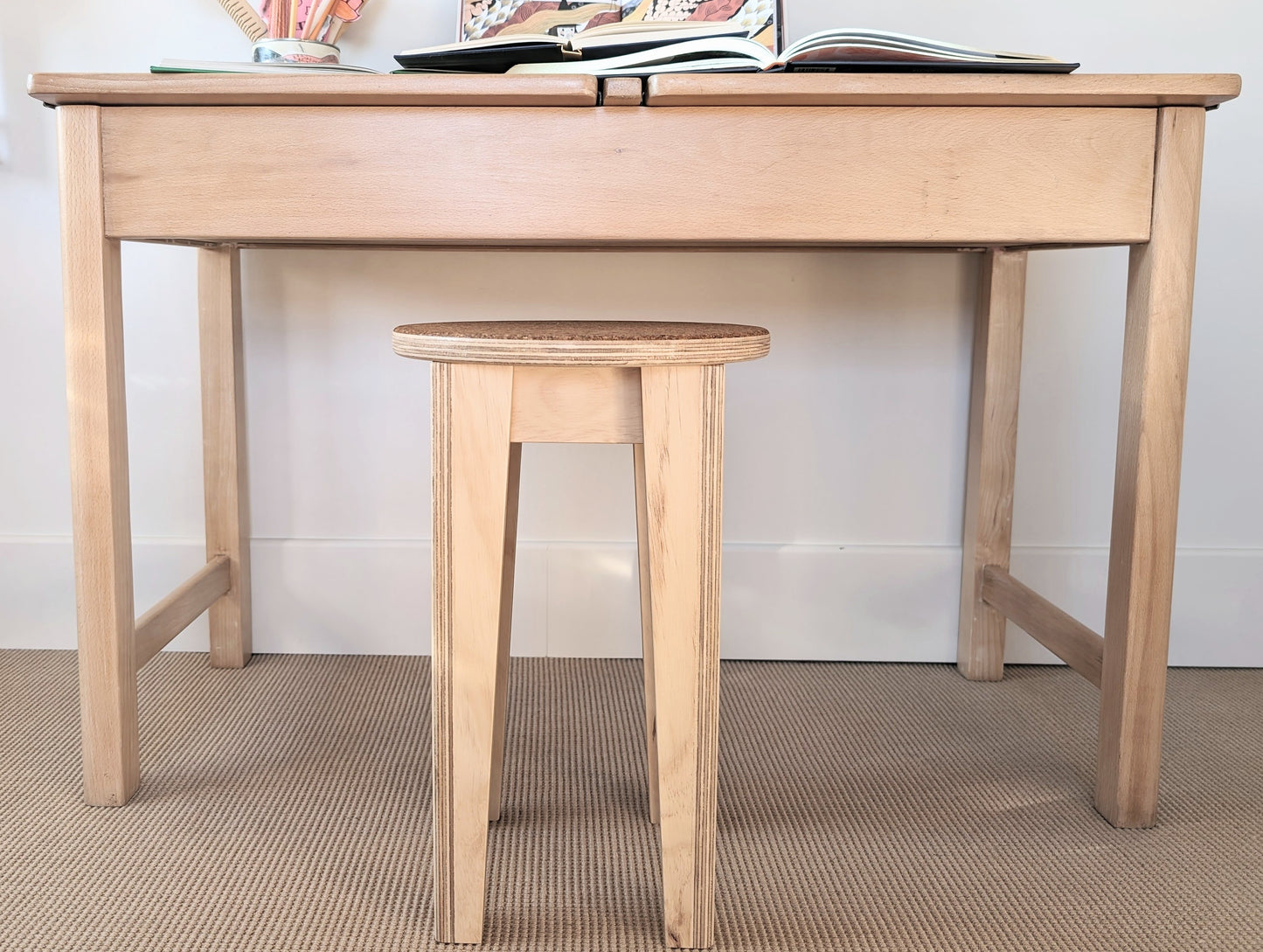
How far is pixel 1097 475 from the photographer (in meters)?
1.60

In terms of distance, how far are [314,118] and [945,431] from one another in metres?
0.99

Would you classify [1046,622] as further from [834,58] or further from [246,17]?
[246,17]

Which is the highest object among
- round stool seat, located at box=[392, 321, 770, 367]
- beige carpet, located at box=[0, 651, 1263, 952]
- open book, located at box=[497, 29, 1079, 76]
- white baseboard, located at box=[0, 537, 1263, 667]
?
open book, located at box=[497, 29, 1079, 76]

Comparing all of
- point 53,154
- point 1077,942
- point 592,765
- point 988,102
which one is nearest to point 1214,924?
point 1077,942

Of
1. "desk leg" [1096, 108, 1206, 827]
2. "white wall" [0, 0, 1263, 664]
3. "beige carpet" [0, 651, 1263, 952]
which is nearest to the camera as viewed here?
"beige carpet" [0, 651, 1263, 952]

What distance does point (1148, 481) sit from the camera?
Answer: 1.09m

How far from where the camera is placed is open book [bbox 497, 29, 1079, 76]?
3.24ft

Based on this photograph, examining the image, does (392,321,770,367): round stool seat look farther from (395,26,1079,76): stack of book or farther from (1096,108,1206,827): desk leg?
(1096,108,1206,827): desk leg

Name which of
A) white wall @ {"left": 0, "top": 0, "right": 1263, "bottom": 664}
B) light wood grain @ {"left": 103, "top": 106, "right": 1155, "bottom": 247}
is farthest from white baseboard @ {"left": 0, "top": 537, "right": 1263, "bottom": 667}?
light wood grain @ {"left": 103, "top": 106, "right": 1155, "bottom": 247}

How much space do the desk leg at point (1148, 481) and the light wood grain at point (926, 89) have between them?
4 cm

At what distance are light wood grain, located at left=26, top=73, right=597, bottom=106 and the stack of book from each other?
4cm

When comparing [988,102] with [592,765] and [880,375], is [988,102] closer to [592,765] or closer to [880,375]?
[880,375]

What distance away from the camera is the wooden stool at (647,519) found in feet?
2.77

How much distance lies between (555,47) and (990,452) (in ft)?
2.74
